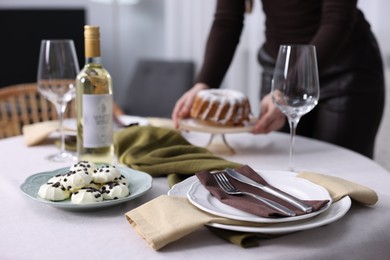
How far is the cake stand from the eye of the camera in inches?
52.4

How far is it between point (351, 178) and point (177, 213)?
0.47 m

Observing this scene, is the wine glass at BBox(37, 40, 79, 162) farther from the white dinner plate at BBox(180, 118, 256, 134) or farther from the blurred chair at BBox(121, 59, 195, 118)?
the blurred chair at BBox(121, 59, 195, 118)

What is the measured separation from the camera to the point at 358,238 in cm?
81

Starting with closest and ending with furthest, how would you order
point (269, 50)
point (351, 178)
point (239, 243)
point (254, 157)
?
1. point (239, 243)
2. point (351, 178)
3. point (254, 157)
4. point (269, 50)

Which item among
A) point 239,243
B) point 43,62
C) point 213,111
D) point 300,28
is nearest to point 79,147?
point 43,62

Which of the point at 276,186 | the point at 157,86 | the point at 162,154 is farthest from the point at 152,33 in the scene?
the point at 276,186

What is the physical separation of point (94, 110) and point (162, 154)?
166 millimetres

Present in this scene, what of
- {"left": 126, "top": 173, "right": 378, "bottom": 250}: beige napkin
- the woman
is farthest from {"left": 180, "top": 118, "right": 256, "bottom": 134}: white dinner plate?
{"left": 126, "top": 173, "right": 378, "bottom": 250}: beige napkin

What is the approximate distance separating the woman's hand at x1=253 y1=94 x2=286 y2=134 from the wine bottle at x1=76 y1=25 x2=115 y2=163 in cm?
38

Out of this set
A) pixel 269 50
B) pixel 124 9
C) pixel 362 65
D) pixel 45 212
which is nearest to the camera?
pixel 45 212

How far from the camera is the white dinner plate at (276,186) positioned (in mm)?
786

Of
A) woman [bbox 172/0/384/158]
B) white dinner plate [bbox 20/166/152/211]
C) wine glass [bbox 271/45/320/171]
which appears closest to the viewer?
white dinner plate [bbox 20/166/152/211]

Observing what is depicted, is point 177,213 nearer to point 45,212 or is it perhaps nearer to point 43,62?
point 45,212

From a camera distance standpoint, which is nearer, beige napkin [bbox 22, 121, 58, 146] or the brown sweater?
beige napkin [bbox 22, 121, 58, 146]
